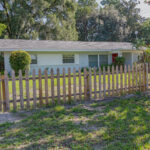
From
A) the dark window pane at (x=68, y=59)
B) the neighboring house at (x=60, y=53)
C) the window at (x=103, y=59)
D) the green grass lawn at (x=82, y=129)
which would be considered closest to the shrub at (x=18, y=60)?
the neighboring house at (x=60, y=53)

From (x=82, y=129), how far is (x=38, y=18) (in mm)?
27308

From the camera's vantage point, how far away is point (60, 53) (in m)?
18.7

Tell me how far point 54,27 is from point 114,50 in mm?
12005

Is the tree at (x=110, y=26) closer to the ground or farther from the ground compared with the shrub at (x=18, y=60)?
farther from the ground

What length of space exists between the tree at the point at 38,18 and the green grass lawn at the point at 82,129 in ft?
77.3

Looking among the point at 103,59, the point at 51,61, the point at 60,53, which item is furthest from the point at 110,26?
the point at 51,61

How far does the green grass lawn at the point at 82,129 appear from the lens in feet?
10.2

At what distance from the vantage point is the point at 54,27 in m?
28.0

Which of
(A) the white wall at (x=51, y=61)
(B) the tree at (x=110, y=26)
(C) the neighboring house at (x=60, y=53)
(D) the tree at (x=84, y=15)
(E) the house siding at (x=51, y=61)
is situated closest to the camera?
(C) the neighboring house at (x=60, y=53)

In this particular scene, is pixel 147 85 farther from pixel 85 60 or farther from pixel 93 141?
pixel 85 60

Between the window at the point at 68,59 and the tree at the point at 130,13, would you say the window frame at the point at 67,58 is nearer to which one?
the window at the point at 68,59

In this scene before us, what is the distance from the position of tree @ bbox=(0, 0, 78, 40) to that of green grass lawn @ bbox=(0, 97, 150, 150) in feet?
77.3

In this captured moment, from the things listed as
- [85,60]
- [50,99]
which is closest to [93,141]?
[50,99]

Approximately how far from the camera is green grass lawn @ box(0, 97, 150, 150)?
3.12 metres
